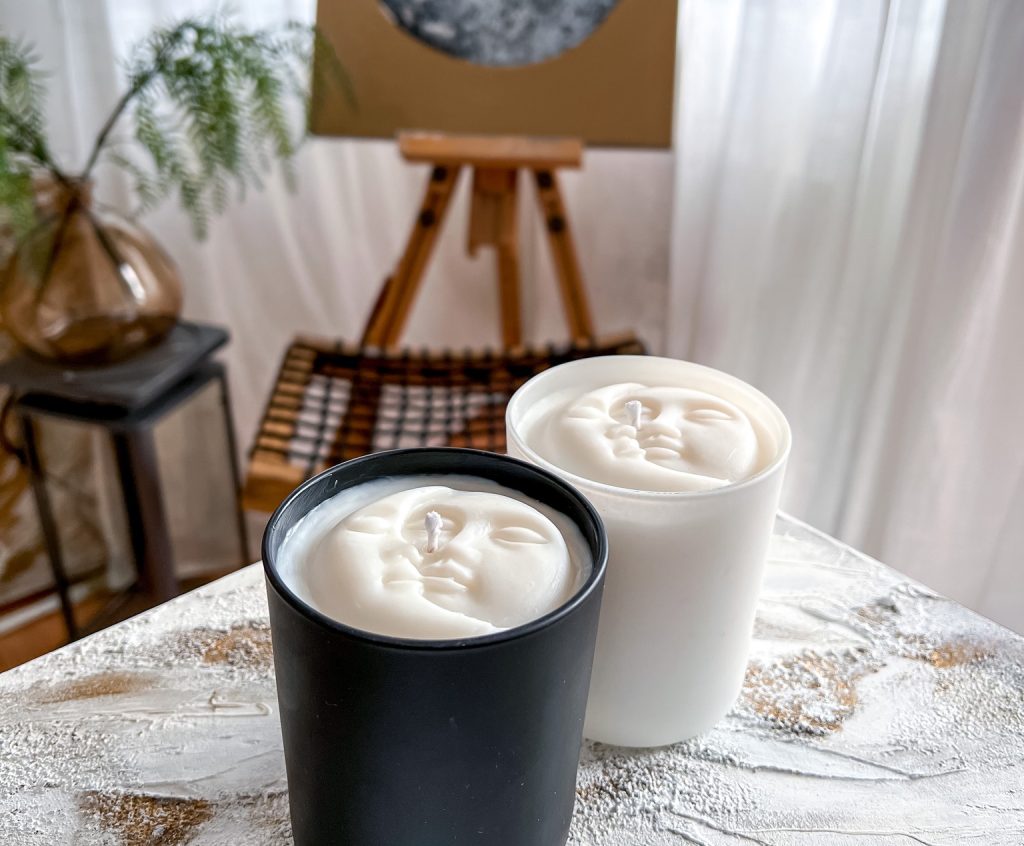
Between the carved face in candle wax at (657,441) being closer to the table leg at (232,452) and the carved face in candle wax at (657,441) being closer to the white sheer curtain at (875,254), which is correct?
the white sheer curtain at (875,254)

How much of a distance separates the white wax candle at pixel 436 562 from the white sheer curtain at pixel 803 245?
0.78 m

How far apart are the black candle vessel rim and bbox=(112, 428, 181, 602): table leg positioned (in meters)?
0.71

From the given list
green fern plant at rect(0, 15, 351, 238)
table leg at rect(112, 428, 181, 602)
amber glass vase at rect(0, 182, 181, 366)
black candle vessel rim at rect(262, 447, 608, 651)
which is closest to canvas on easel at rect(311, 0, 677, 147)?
green fern plant at rect(0, 15, 351, 238)

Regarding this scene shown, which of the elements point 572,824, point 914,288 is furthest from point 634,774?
point 914,288

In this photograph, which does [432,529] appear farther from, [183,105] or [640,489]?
[183,105]

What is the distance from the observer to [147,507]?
43.7 inches

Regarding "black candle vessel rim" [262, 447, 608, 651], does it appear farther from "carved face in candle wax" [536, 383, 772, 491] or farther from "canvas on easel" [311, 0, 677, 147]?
"canvas on easel" [311, 0, 677, 147]

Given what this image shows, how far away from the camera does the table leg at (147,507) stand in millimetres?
1061

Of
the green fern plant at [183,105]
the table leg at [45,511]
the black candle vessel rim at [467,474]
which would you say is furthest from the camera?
the table leg at [45,511]

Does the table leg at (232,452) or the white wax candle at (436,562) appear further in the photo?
the table leg at (232,452)

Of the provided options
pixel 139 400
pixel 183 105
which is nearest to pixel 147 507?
pixel 139 400

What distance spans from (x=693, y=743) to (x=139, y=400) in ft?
2.46

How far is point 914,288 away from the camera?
3.52ft

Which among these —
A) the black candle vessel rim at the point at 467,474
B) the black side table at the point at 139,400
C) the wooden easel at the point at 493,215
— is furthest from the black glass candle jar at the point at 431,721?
the wooden easel at the point at 493,215
